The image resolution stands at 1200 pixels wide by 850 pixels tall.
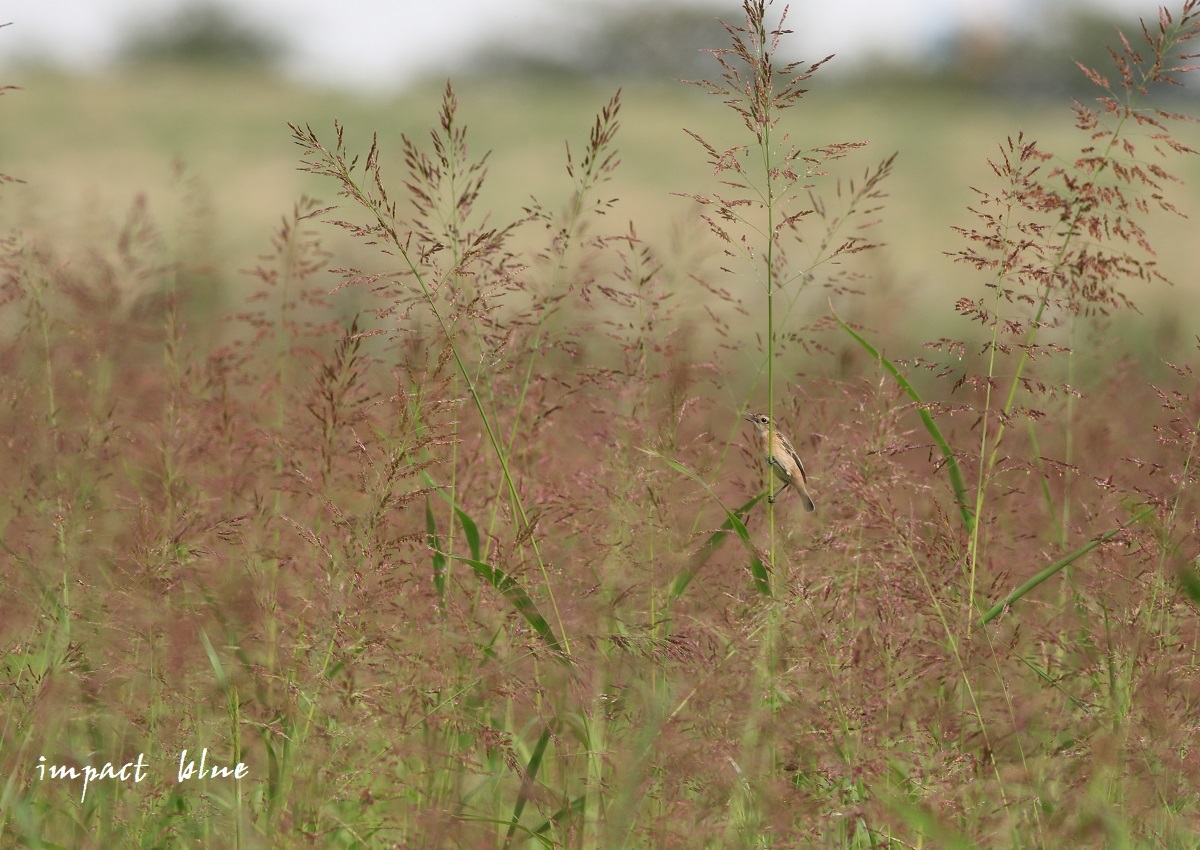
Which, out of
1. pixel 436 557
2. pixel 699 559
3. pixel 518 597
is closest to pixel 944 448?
pixel 699 559

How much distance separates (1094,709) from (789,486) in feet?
2.85

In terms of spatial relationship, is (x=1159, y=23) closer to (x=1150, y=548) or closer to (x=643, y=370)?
(x=1150, y=548)

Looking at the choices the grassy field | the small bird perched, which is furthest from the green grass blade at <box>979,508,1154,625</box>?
the small bird perched

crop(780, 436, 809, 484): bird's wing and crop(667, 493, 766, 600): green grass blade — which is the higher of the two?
crop(780, 436, 809, 484): bird's wing

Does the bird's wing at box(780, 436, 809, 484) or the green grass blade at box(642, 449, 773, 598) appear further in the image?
the bird's wing at box(780, 436, 809, 484)

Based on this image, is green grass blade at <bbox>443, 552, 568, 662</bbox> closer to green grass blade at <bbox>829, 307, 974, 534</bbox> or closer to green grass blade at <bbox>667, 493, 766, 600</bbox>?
green grass blade at <bbox>667, 493, 766, 600</bbox>

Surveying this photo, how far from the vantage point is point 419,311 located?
306 centimetres

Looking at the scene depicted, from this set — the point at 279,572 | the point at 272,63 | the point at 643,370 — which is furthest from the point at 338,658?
the point at 272,63

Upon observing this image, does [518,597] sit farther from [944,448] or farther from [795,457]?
[944,448]

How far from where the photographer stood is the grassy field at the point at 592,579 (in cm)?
240

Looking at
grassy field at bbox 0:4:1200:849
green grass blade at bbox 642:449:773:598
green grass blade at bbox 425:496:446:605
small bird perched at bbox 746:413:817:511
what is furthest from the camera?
small bird perched at bbox 746:413:817:511

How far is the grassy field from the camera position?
2400 mm

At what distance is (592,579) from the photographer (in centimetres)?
292

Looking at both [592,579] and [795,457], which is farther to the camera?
[795,457]
